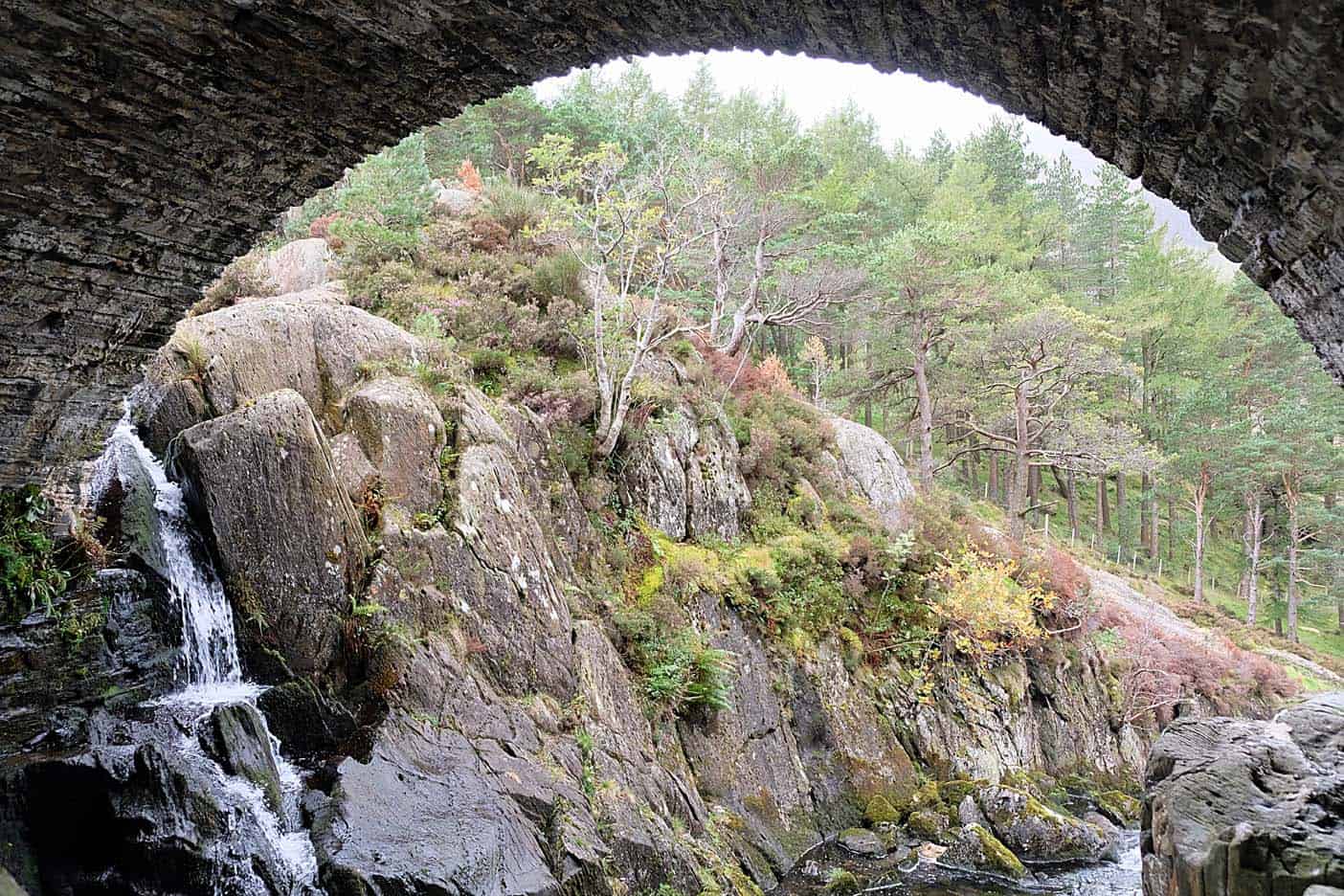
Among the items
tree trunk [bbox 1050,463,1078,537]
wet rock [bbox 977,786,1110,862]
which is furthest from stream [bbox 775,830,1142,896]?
tree trunk [bbox 1050,463,1078,537]

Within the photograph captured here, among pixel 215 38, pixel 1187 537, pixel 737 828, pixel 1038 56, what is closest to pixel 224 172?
pixel 215 38

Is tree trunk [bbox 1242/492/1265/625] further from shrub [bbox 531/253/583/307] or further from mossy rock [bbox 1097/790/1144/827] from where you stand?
shrub [bbox 531/253/583/307]

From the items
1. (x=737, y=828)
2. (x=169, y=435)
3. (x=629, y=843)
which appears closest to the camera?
(x=629, y=843)

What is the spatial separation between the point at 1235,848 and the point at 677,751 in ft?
18.7

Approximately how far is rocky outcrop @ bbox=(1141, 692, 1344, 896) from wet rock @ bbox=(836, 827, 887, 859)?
4369mm

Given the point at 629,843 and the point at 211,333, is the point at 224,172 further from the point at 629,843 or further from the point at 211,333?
the point at 629,843

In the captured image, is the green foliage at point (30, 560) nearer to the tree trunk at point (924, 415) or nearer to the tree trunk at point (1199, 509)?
the tree trunk at point (924, 415)

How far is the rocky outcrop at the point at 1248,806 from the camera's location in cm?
424

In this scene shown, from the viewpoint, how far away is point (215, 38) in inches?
112

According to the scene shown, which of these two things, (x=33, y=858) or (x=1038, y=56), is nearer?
(x=1038, y=56)

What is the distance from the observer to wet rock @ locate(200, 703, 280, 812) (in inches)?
207

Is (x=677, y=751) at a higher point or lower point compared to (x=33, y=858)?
lower

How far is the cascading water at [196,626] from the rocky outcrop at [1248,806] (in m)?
5.80

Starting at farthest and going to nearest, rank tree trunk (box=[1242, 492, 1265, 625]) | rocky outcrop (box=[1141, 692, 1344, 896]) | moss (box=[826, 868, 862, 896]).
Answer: tree trunk (box=[1242, 492, 1265, 625]), moss (box=[826, 868, 862, 896]), rocky outcrop (box=[1141, 692, 1344, 896])
